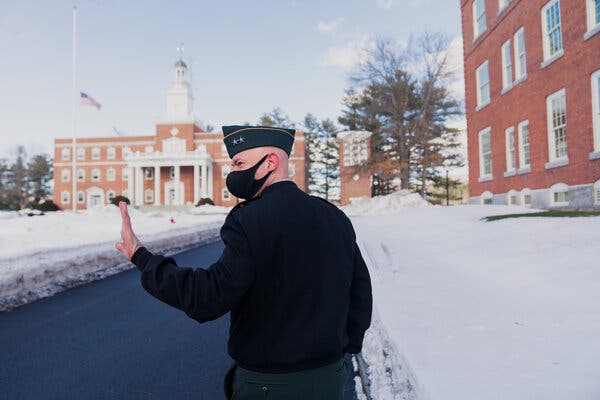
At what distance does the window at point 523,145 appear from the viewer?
55.0 feet

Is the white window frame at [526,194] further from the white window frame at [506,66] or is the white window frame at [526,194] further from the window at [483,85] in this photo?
the window at [483,85]

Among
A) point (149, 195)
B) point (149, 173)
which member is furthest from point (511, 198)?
point (149, 173)

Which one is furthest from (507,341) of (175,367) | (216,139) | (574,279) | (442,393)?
(216,139)

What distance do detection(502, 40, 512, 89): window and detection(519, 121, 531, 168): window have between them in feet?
7.91

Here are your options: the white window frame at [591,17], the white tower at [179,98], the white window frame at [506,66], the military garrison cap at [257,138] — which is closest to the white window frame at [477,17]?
the white window frame at [506,66]

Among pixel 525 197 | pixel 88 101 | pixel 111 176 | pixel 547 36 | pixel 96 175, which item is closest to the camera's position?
pixel 547 36

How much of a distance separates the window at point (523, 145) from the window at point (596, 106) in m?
4.28

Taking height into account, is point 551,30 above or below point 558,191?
above

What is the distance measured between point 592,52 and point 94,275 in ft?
49.6

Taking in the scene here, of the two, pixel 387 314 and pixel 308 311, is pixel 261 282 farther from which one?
pixel 387 314

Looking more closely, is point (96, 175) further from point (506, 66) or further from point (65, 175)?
point (506, 66)

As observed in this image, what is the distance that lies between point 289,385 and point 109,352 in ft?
11.4

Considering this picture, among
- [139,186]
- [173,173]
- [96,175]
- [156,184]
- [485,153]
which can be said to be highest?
[96,175]

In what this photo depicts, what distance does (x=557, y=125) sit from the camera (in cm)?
1466
